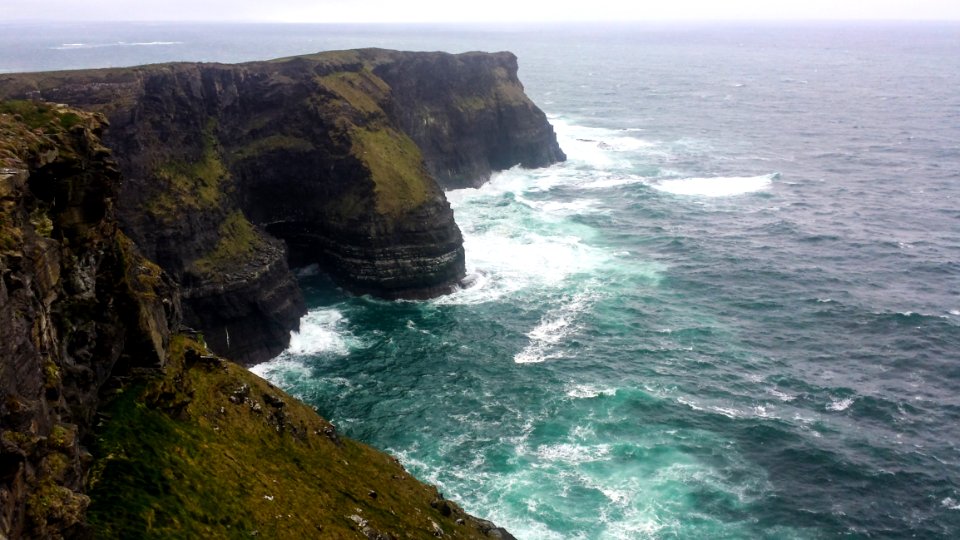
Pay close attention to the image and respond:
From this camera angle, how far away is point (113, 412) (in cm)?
3106

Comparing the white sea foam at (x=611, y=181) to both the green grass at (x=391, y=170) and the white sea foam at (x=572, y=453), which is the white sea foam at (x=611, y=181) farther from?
the white sea foam at (x=572, y=453)

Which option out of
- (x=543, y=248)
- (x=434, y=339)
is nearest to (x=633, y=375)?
(x=434, y=339)

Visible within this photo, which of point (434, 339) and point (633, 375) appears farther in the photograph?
point (434, 339)

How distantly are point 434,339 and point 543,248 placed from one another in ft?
100

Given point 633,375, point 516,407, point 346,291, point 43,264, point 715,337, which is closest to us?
point 43,264

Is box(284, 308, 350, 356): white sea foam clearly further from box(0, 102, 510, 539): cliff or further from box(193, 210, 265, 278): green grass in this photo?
box(0, 102, 510, 539): cliff

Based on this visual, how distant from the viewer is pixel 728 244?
10131 centimetres

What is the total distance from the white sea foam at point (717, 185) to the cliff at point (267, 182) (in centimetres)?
4818

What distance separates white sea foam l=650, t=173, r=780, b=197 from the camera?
12800 centimetres

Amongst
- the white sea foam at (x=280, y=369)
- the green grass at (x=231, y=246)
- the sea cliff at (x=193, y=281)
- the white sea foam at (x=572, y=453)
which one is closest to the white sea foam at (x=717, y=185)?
the sea cliff at (x=193, y=281)

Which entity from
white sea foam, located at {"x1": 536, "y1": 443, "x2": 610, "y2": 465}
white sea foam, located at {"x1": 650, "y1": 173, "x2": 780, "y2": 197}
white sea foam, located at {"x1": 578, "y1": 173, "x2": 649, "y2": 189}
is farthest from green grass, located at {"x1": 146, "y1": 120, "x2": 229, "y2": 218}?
white sea foam, located at {"x1": 650, "y1": 173, "x2": 780, "y2": 197}

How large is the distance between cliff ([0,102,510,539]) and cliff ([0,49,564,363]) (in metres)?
30.1

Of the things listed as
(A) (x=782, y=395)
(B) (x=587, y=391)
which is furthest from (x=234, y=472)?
(A) (x=782, y=395)

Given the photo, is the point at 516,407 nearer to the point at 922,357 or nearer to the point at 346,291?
the point at 346,291
